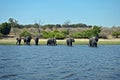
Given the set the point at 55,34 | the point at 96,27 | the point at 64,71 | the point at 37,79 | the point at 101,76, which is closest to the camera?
the point at 37,79

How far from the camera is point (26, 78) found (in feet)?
70.9

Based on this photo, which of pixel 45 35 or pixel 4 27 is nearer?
pixel 45 35

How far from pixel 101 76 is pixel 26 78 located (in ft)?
17.4

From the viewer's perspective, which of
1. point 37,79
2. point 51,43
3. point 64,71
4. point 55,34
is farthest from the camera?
point 55,34

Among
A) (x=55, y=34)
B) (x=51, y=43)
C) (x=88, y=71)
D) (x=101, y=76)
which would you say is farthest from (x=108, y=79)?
(x=55, y=34)

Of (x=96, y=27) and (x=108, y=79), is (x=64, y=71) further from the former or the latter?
(x=96, y=27)

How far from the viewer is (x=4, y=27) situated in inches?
4486

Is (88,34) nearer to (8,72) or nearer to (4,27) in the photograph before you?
(4,27)

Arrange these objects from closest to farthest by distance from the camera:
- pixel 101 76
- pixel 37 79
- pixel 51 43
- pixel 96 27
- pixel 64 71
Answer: pixel 37 79
pixel 101 76
pixel 64 71
pixel 51 43
pixel 96 27

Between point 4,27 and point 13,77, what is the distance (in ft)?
307

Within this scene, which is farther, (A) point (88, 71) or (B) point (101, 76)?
(A) point (88, 71)

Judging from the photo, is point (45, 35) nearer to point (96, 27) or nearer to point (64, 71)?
point (96, 27)

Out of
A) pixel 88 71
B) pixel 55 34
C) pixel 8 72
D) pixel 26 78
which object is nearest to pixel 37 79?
pixel 26 78

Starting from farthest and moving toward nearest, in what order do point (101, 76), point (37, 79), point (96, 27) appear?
point (96, 27) → point (101, 76) → point (37, 79)
